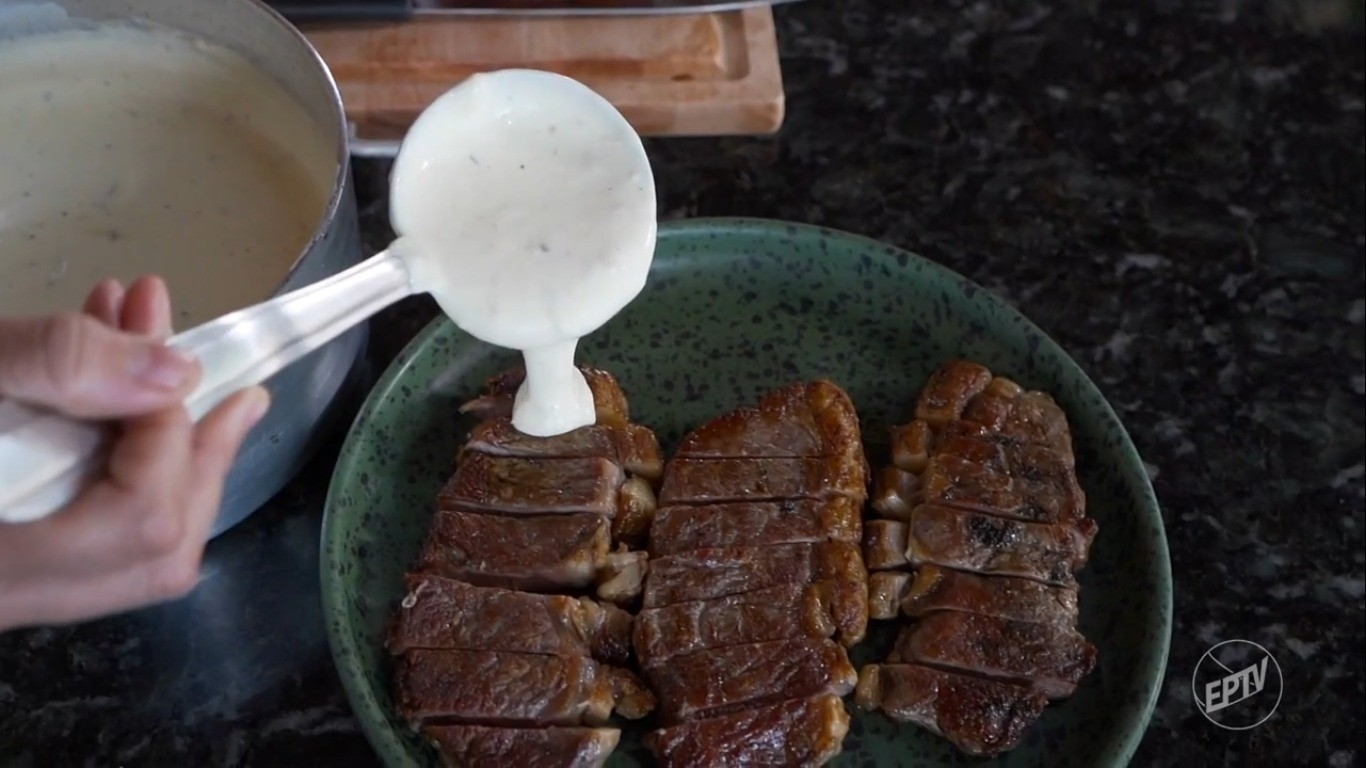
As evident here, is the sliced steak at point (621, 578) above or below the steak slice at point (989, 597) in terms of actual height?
above

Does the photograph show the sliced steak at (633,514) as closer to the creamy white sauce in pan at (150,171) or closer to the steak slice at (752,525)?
the steak slice at (752,525)

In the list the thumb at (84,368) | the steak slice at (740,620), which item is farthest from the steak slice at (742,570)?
the thumb at (84,368)

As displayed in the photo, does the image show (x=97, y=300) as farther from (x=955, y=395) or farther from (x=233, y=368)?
(x=955, y=395)

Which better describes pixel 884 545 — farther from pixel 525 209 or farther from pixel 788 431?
pixel 525 209

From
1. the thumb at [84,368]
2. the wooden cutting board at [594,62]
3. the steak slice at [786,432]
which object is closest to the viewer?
the thumb at [84,368]

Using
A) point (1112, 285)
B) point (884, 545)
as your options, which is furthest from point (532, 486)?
point (1112, 285)

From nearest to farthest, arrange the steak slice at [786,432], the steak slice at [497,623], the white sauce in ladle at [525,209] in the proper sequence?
the white sauce in ladle at [525,209]
the steak slice at [497,623]
the steak slice at [786,432]
